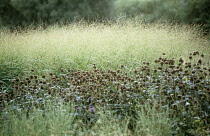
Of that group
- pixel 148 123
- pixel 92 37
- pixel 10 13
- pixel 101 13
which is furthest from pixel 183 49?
pixel 10 13

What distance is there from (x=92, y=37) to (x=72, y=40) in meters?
0.63

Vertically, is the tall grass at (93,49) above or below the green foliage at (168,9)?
below

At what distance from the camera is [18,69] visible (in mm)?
5191

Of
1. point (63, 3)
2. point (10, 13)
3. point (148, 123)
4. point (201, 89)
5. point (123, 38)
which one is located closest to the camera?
point (148, 123)

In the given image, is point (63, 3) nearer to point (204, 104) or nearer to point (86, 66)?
point (86, 66)

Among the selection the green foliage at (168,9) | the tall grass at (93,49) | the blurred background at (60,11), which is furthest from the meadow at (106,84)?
the blurred background at (60,11)

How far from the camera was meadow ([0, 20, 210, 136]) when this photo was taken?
8.67ft

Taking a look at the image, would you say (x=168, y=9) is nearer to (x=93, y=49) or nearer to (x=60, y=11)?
(x=60, y=11)

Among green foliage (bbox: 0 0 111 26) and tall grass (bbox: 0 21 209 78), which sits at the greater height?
green foliage (bbox: 0 0 111 26)

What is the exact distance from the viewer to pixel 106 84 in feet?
11.7

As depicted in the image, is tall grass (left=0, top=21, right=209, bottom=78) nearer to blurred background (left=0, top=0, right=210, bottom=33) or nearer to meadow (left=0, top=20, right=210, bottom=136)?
meadow (left=0, top=20, right=210, bottom=136)

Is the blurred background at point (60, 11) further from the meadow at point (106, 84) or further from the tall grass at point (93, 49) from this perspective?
the meadow at point (106, 84)

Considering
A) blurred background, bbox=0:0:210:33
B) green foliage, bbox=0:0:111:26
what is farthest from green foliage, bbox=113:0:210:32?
green foliage, bbox=0:0:111:26

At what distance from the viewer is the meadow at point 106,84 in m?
2.64
